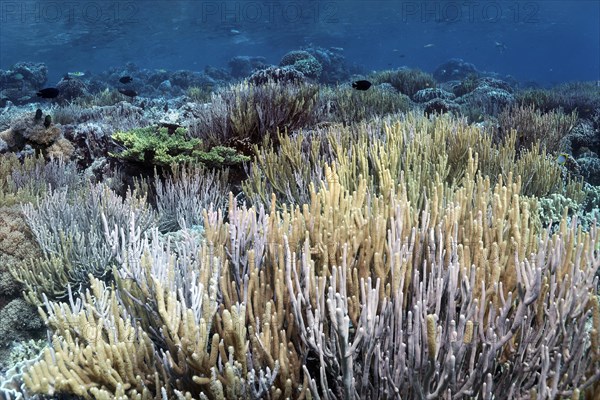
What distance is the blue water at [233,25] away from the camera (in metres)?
49.7

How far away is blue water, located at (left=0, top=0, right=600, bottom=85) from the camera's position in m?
49.7

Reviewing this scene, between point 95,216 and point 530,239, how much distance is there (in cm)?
427

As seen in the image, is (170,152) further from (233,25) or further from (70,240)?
(233,25)

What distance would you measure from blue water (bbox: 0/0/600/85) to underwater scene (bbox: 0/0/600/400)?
1127 inches

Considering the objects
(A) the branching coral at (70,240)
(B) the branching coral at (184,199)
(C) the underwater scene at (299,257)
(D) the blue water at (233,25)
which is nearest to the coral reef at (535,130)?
(C) the underwater scene at (299,257)

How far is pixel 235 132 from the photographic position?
6.49 metres

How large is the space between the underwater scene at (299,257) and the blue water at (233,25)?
1127 inches

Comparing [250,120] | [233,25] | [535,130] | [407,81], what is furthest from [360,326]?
[233,25]

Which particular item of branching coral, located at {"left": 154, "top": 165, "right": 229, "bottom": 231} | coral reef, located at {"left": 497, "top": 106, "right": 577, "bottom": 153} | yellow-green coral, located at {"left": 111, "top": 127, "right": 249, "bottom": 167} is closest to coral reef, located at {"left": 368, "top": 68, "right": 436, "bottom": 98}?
coral reef, located at {"left": 497, "top": 106, "right": 577, "bottom": 153}

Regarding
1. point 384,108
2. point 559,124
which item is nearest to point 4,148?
point 384,108

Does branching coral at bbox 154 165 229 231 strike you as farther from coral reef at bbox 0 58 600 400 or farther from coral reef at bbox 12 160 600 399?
coral reef at bbox 12 160 600 399

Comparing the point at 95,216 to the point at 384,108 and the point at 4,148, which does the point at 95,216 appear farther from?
the point at 384,108

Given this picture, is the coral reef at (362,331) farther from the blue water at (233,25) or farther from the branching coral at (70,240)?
the blue water at (233,25)

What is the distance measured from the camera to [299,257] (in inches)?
101
